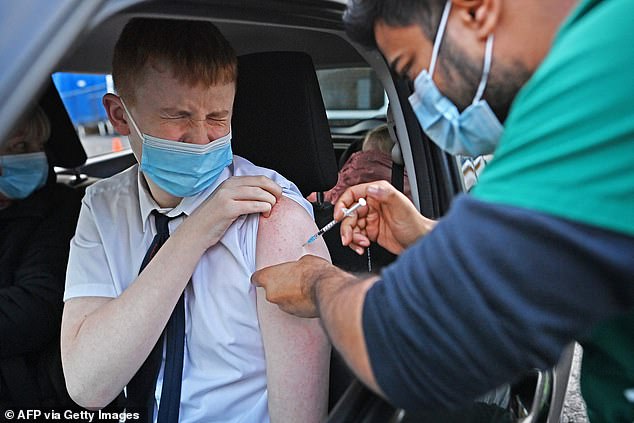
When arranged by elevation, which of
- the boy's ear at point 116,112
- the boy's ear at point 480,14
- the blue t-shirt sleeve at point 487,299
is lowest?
the boy's ear at point 116,112

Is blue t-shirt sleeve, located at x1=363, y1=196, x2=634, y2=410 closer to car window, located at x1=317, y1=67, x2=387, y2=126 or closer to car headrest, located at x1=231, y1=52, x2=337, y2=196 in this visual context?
car headrest, located at x1=231, y1=52, x2=337, y2=196

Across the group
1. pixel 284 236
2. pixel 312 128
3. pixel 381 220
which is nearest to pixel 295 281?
pixel 284 236

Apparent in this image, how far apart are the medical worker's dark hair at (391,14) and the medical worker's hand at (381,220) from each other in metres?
0.49

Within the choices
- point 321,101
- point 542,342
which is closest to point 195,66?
point 321,101

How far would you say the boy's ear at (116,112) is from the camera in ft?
4.99

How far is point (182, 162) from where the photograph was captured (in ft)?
4.71

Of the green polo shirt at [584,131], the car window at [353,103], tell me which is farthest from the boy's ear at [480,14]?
the car window at [353,103]

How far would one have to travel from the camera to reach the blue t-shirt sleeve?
2.13ft

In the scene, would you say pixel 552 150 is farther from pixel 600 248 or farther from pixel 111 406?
pixel 111 406

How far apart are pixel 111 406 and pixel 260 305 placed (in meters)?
0.78

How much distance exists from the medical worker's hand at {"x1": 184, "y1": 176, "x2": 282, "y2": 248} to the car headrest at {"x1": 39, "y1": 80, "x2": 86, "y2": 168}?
1189 mm

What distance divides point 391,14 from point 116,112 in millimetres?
891

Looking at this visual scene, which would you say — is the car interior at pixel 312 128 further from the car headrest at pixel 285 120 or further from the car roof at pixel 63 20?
the car roof at pixel 63 20

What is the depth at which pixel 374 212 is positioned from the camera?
5.12 feet
